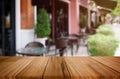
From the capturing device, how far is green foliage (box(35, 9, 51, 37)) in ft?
17.5

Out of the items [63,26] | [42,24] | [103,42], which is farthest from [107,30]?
[42,24]

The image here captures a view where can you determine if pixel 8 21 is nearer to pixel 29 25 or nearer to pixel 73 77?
pixel 29 25

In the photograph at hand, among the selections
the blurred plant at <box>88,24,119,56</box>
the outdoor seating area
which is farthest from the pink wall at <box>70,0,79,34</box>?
the blurred plant at <box>88,24,119,56</box>

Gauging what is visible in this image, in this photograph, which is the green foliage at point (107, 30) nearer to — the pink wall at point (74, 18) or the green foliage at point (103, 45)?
the green foliage at point (103, 45)

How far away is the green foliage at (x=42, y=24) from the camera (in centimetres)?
534

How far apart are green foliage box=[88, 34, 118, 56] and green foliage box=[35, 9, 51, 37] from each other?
1118 millimetres

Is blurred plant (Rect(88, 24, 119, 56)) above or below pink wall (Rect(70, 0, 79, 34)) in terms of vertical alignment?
below

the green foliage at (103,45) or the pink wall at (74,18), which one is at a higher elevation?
the pink wall at (74,18)

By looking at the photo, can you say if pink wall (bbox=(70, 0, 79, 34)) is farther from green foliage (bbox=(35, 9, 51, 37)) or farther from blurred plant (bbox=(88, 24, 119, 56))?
green foliage (bbox=(35, 9, 51, 37))

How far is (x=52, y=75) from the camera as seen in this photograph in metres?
0.88

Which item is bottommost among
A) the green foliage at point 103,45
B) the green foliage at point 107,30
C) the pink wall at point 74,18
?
the green foliage at point 103,45

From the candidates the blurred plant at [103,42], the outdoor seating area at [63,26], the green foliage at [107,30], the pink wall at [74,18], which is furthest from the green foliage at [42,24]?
the green foliage at [107,30]

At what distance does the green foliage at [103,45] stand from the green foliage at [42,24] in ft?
3.67

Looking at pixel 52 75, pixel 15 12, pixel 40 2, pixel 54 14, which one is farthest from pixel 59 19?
pixel 52 75
